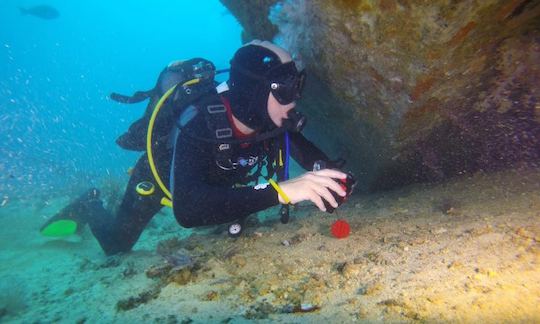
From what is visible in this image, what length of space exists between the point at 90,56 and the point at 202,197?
152665mm

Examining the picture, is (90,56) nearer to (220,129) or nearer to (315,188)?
(220,129)

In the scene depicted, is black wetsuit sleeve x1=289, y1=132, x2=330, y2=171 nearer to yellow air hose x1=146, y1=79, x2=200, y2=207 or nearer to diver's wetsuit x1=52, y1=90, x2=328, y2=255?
diver's wetsuit x1=52, y1=90, x2=328, y2=255

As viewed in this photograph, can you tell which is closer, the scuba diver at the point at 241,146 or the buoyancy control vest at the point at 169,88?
the scuba diver at the point at 241,146

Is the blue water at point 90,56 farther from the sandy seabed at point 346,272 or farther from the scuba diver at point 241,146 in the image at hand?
the scuba diver at point 241,146

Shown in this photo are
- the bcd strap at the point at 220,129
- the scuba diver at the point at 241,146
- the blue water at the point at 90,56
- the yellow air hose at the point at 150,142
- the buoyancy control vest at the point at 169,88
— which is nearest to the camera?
the scuba diver at the point at 241,146

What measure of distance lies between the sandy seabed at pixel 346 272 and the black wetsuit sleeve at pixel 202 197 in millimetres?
530

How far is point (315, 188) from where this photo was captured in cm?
265

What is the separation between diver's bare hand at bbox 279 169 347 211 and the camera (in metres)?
2.65

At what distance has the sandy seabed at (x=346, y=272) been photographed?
1.96 m

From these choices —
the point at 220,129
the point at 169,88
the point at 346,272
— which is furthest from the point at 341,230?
the point at 169,88

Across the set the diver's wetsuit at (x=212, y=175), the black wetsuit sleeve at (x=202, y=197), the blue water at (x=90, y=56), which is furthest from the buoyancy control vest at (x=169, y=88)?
the blue water at (x=90, y=56)

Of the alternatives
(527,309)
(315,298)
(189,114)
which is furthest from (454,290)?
(189,114)

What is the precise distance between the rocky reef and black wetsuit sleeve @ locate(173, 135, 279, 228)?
5.68 feet

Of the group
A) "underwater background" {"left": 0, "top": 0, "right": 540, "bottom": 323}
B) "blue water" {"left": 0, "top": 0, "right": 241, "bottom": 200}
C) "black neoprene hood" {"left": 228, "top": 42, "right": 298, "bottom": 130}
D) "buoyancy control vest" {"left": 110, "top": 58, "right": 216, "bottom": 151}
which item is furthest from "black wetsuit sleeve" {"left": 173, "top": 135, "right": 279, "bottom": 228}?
"blue water" {"left": 0, "top": 0, "right": 241, "bottom": 200}
